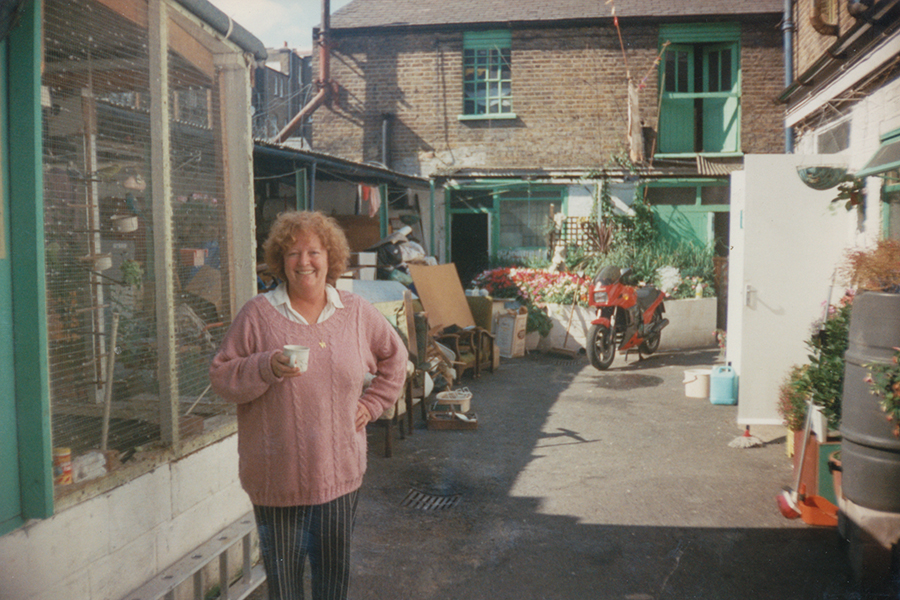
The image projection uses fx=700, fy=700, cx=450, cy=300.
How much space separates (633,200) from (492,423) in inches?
336

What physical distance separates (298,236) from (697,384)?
6.48 meters

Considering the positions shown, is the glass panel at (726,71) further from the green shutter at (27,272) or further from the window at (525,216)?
the green shutter at (27,272)

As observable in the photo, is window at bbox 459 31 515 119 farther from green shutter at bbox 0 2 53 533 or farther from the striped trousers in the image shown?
the striped trousers

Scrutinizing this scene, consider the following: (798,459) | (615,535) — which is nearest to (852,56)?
(798,459)

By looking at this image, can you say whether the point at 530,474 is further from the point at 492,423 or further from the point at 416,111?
the point at 416,111

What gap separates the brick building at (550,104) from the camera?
47.6 feet

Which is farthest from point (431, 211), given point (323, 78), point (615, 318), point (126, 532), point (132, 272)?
point (126, 532)

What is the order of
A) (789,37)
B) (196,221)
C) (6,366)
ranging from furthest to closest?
(789,37) → (196,221) → (6,366)

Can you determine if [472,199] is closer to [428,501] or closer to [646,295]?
[646,295]

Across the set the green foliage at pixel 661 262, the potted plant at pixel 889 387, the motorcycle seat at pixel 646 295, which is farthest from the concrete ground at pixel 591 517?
the green foliage at pixel 661 262

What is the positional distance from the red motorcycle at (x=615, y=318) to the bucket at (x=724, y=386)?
2.11 meters

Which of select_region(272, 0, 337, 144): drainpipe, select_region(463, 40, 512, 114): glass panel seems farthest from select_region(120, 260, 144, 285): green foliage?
select_region(463, 40, 512, 114): glass panel

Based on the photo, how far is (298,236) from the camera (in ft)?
8.66

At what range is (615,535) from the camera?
4250 millimetres
